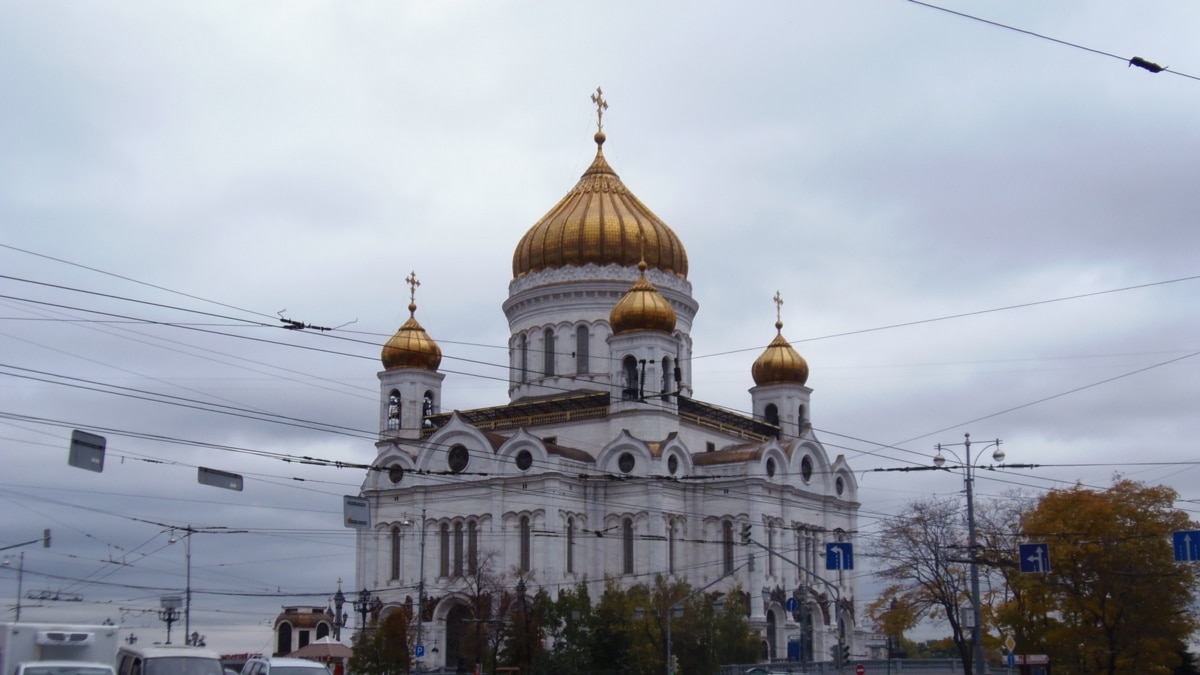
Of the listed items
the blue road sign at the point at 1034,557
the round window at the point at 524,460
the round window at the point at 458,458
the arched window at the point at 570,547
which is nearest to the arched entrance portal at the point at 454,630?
the arched window at the point at 570,547

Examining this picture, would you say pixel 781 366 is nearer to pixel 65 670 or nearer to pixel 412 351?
pixel 412 351

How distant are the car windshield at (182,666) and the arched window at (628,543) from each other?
33.9 meters

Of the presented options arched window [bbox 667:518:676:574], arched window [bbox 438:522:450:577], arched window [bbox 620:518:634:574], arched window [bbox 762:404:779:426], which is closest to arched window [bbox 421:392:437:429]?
arched window [bbox 438:522:450:577]

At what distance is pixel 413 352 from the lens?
6400 centimetres

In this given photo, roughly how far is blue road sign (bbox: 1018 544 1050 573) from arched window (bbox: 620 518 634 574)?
77.9ft

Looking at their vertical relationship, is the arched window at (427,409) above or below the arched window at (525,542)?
above

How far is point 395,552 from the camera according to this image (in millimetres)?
60719

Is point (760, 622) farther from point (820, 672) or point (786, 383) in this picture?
point (786, 383)

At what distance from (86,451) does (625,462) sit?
119ft

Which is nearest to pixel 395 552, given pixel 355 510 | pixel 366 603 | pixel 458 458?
pixel 366 603

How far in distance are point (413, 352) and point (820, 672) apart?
23.3 m

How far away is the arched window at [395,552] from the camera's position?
60.4 metres

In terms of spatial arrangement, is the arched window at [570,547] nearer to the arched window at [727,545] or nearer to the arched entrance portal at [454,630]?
the arched entrance portal at [454,630]

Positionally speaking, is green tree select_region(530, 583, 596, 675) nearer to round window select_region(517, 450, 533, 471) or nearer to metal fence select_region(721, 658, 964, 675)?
metal fence select_region(721, 658, 964, 675)
